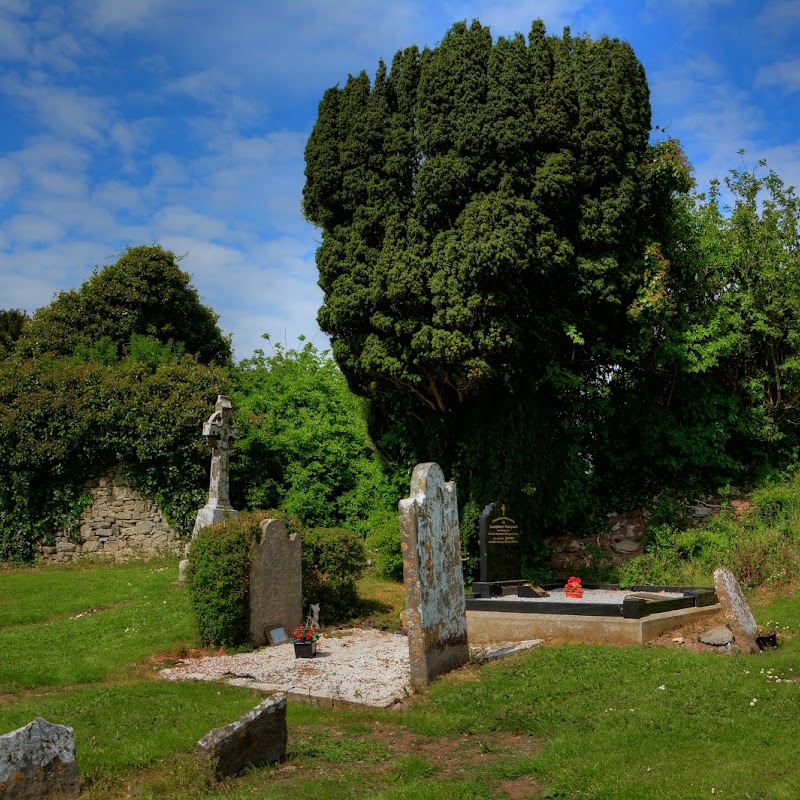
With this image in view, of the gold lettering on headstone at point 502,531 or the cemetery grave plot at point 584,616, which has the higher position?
the gold lettering on headstone at point 502,531

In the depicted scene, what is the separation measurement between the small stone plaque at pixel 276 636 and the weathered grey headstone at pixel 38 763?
241 inches

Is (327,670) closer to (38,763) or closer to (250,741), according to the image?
(250,741)

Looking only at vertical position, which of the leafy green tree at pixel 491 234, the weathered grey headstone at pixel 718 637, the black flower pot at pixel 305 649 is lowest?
the black flower pot at pixel 305 649

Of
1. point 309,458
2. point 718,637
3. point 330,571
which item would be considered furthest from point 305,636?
point 309,458

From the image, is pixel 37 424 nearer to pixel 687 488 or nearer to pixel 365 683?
pixel 365 683

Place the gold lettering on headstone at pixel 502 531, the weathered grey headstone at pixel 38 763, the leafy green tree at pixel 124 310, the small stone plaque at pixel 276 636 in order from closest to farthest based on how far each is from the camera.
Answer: the weathered grey headstone at pixel 38 763 → the small stone plaque at pixel 276 636 → the gold lettering on headstone at pixel 502 531 → the leafy green tree at pixel 124 310

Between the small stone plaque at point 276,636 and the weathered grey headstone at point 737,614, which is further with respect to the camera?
the small stone plaque at point 276,636

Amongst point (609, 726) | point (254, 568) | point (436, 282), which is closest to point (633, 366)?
point (436, 282)

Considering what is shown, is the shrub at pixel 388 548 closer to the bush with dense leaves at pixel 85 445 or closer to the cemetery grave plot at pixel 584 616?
the cemetery grave plot at pixel 584 616

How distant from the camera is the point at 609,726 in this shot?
6.13 m

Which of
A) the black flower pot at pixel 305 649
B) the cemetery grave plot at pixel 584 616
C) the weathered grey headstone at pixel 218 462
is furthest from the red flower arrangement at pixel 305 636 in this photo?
the weathered grey headstone at pixel 218 462

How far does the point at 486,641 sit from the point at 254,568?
11.0ft

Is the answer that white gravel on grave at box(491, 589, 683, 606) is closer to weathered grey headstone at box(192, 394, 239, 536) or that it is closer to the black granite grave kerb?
the black granite grave kerb

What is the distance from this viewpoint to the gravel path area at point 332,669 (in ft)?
26.2
